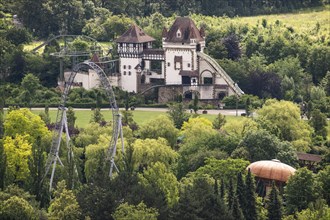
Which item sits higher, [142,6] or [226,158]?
[142,6]

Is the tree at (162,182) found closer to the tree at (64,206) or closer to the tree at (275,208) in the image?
the tree at (64,206)

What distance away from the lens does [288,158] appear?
226 ft

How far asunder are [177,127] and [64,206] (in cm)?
2662

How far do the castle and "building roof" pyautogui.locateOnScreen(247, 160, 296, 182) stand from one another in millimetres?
30742

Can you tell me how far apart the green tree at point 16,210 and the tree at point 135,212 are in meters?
4.36

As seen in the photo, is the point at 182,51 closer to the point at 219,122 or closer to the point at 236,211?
the point at 219,122

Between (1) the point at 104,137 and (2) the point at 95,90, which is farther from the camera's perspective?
(2) the point at 95,90

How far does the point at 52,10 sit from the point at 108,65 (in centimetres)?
1669

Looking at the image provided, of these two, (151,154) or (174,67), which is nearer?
(151,154)

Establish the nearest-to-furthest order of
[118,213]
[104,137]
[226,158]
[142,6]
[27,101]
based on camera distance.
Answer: [118,213], [226,158], [104,137], [27,101], [142,6]

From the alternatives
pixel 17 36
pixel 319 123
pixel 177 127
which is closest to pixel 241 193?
pixel 319 123

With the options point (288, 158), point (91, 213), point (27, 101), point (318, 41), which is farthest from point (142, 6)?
point (91, 213)

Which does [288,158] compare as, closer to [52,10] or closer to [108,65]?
[108,65]

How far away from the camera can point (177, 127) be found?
82.6 meters
